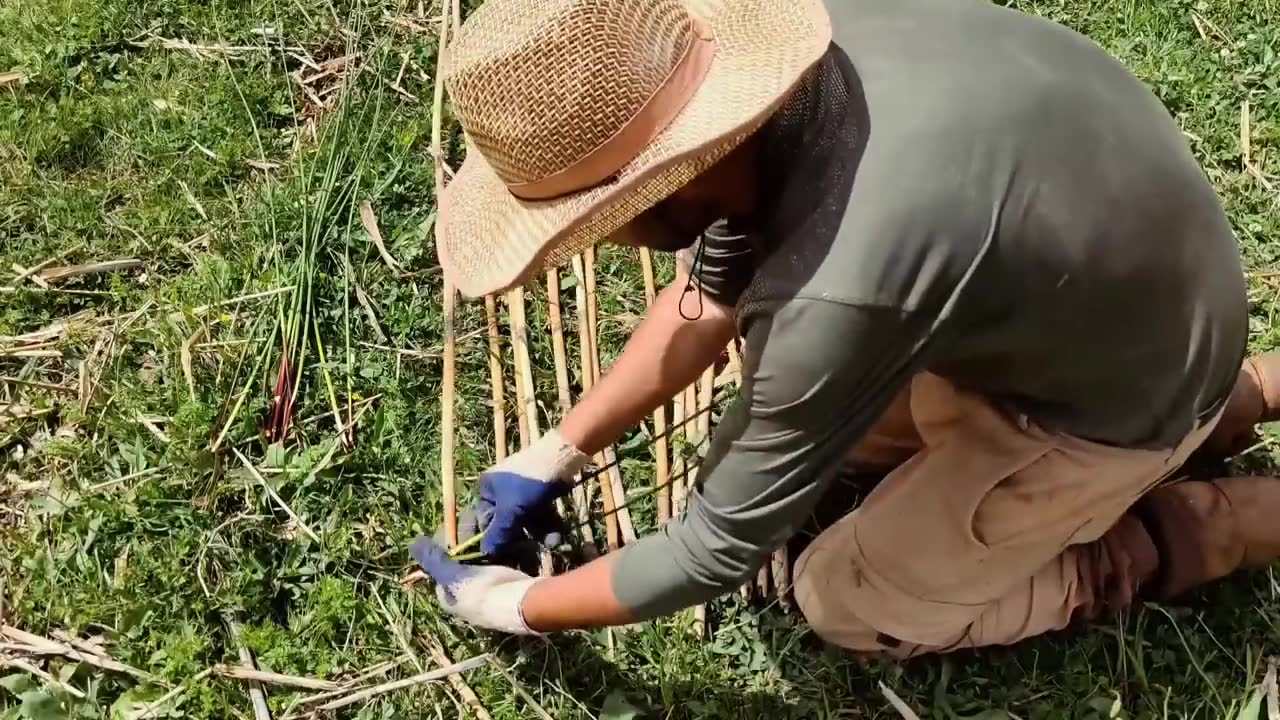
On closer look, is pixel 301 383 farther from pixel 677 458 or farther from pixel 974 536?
pixel 974 536

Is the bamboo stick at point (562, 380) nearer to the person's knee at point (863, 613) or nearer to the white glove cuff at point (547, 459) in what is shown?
the white glove cuff at point (547, 459)

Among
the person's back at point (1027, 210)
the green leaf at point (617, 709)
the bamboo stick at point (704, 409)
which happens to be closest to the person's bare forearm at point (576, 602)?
the green leaf at point (617, 709)

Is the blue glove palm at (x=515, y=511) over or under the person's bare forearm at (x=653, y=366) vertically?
under

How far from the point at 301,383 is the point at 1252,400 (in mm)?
2187

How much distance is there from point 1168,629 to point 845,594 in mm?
755

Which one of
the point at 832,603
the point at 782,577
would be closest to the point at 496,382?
the point at 782,577

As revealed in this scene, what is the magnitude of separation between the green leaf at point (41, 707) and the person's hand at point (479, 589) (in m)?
0.80

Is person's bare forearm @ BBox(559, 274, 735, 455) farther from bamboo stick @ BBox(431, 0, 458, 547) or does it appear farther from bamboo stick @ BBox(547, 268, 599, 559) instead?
bamboo stick @ BBox(431, 0, 458, 547)

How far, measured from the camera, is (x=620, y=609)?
1.95 meters

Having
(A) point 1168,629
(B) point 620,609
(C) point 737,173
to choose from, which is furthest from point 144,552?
(A) point 1168,629

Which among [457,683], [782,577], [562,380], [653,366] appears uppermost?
[653,366]

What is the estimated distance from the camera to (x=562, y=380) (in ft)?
8.77

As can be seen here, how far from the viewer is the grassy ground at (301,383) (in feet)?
7.71

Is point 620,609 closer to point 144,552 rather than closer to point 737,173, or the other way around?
point 737,173
